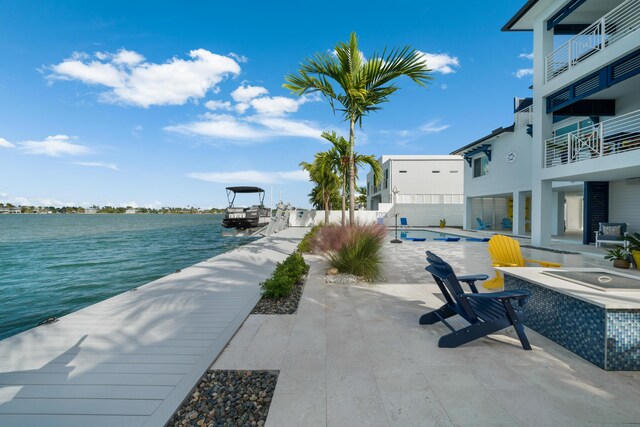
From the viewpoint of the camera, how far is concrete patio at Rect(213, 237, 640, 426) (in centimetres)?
187

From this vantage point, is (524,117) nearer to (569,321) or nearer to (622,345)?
(569,321)

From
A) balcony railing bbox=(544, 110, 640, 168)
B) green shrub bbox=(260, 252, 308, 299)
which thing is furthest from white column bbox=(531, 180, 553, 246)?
green shrub bbox=(260, 252, 308, 299)

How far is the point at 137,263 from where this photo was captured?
11.3m

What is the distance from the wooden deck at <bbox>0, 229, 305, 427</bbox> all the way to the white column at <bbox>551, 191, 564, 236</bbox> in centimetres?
1638

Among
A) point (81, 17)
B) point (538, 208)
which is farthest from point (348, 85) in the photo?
point (81, 17)

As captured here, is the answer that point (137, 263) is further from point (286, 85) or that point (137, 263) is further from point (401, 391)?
point (401, 391)

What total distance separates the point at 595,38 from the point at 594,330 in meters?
11.1

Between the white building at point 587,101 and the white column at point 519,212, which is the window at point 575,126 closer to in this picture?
the white building at point 587,101

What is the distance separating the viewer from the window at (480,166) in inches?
689

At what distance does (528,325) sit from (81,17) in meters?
17.5

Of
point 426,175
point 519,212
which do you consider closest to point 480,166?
point 519,212

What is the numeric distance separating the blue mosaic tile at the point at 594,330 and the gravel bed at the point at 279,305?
3044 mm

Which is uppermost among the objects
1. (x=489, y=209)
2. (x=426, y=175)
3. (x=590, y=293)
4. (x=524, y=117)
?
(x=524, y=117)

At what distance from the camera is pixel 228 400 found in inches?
81.0
